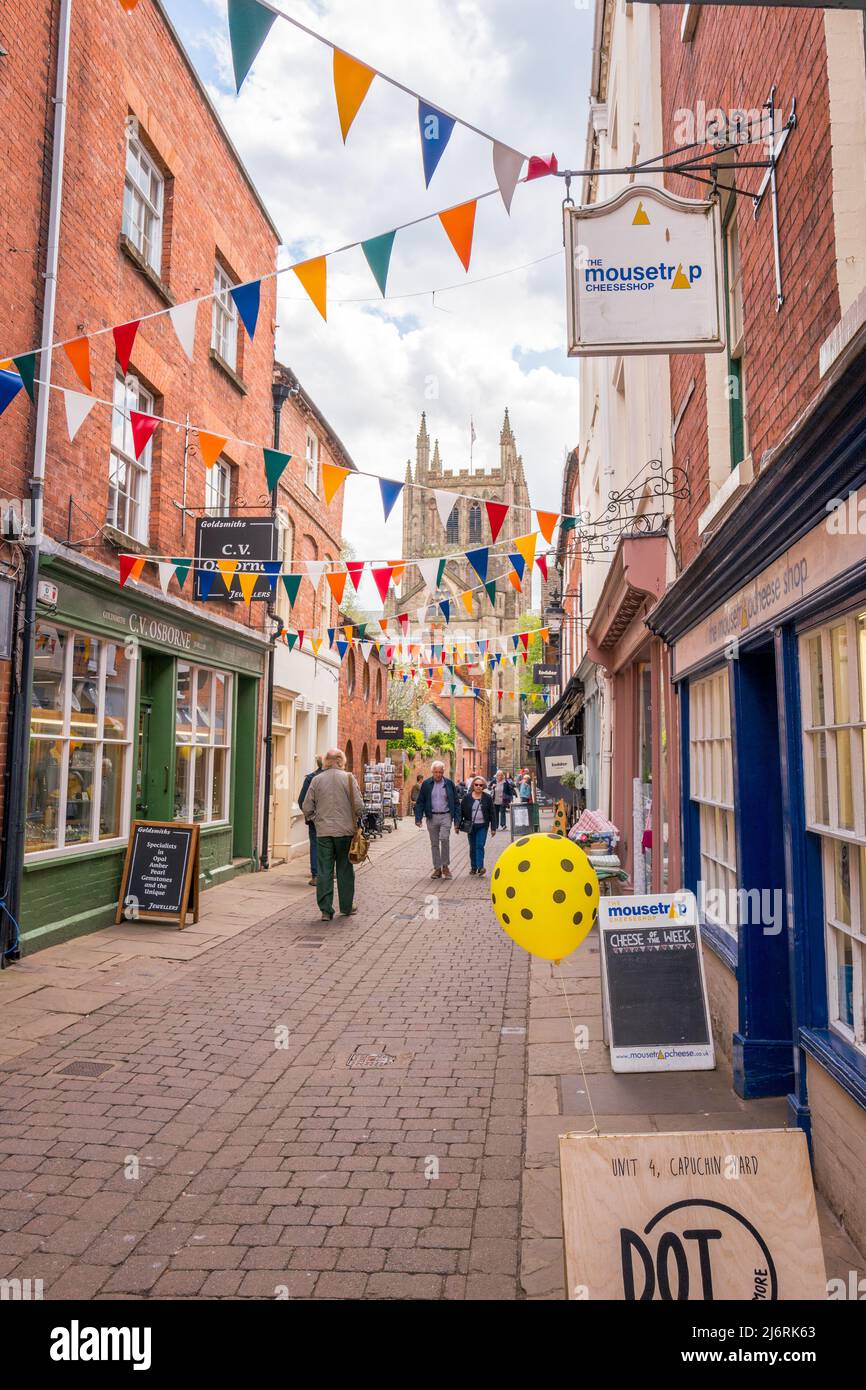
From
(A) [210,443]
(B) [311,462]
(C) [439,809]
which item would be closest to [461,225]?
(A) [210,443]

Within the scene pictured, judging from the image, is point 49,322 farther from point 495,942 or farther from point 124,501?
point 495,942

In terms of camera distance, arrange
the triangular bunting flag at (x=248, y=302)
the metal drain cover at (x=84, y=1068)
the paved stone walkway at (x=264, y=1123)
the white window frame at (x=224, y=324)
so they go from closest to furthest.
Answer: the paved stone walkway at (x=264, y=1123) < the metal drain cover at (x=84, y=1068) < the triangular bunting flag at (x=248, y=302) < the white window frame at (x=224, y=324)

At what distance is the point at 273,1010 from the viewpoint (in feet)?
22.1

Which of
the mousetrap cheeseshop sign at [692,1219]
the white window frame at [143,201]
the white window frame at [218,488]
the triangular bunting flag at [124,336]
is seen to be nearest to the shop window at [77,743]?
the triangular bunting flag at [124,336]

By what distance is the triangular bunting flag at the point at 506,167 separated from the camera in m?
4.84

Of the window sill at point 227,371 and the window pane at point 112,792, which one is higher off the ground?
the window sill at point 227,371

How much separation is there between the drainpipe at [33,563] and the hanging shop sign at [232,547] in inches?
126

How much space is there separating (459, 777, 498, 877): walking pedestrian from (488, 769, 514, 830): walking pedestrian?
7.19 meters

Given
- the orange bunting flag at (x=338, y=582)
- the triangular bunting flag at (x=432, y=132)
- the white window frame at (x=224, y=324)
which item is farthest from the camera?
the white window frame at (x=224, y=324)

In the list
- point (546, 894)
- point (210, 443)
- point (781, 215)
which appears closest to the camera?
point (546, 894)

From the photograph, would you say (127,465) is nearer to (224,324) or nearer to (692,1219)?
(224,324)

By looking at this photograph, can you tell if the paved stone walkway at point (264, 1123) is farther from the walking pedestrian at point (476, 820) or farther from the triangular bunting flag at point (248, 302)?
the walking pedestrian at point (476, 820)

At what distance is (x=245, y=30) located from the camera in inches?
165

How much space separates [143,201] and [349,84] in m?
7.57
